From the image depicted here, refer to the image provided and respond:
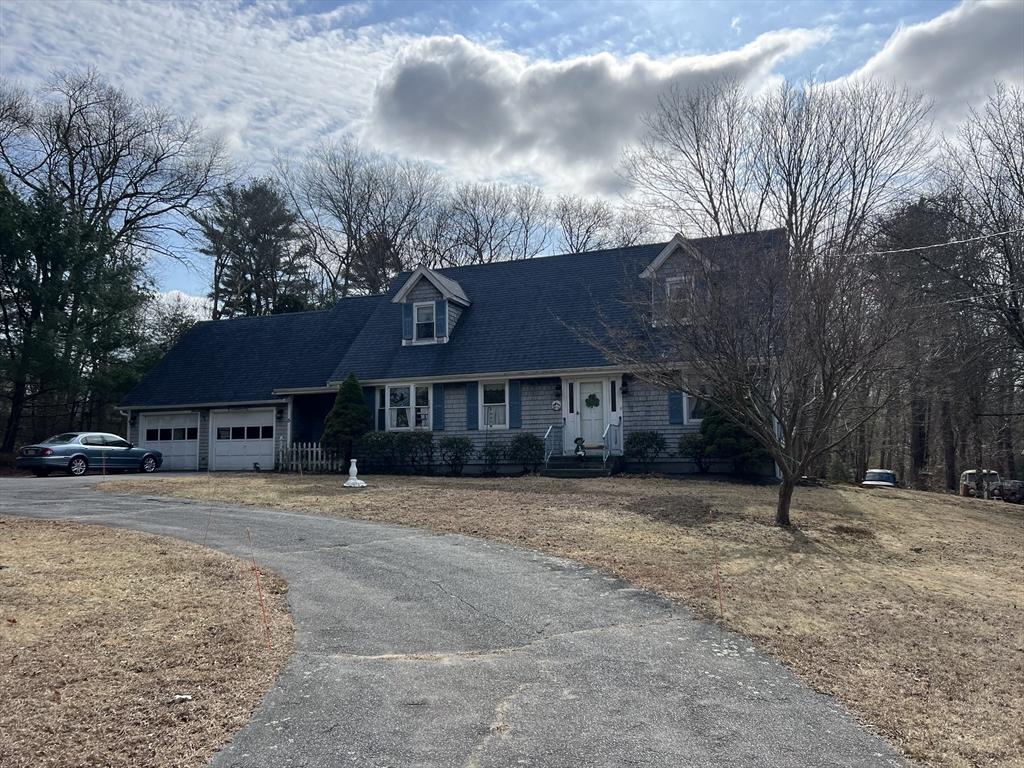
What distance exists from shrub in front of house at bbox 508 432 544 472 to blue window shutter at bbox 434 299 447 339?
186 inches

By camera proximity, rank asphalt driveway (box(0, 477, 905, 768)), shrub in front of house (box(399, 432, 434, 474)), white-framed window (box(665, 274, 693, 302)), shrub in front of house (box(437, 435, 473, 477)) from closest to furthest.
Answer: asphalt driveway (box(0, 477, 905, 768)), white-framed window (box(665, 274, 693, 302)), shrub in front of house (box(437, 435, 473, 477)), shrub in front of house (box(399, 432, 434, 474))

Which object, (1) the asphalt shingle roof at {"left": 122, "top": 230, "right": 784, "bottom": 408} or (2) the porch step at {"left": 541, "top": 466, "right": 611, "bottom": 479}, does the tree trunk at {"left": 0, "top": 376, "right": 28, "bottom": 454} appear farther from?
(2) the porch step at {"left": 541, "top": 466, "right": 611, "bottom": 479}

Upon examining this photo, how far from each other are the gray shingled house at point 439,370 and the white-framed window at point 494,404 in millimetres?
32

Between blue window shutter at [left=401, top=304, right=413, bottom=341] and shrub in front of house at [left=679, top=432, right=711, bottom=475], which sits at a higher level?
blue window shutter at [left=401, top=304, right=413, bottom=341]

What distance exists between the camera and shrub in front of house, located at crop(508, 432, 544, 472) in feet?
67.2

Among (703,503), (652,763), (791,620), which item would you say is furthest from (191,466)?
(652,763)

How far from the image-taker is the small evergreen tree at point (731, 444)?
18078 millimetres

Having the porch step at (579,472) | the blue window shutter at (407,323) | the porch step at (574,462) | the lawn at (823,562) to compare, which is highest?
the blue window shutter at (407,323)

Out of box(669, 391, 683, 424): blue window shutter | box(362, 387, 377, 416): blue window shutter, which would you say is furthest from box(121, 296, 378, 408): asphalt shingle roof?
box(669, 391, 683, 424): blue window shutter

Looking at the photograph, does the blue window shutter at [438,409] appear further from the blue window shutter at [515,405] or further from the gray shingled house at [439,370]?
the blue window shutter at [515,405]

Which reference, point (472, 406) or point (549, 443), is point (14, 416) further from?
point (549, 443)

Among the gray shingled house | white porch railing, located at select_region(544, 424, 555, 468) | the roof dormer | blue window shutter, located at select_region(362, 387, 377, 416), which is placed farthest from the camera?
the roof dormer

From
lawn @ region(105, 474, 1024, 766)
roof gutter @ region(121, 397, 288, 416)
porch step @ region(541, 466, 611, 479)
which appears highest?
roof gutter @ region(121, 397, 288, 416)

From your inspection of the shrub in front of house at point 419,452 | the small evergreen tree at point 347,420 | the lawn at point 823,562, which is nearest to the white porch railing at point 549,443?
the lawn at point 823,562
